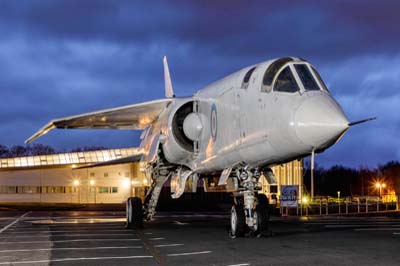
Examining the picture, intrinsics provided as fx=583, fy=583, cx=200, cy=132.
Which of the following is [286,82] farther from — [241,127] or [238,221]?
[238,221]

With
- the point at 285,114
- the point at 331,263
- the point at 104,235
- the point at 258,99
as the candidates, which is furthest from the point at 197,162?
the point at 331,263

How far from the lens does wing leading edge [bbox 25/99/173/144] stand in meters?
17.3

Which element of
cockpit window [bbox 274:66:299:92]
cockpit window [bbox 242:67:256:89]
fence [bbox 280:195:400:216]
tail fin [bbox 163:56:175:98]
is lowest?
fence [bbox 280:195:400:216]

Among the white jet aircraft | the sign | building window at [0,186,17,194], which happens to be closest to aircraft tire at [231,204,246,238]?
the white jet aircraft

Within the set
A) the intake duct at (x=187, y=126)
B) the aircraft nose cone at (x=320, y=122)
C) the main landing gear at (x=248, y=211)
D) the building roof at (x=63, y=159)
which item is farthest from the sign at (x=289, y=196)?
the building roof at (x=63, y=159)

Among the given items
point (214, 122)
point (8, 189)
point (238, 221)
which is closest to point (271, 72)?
point (214, 122)

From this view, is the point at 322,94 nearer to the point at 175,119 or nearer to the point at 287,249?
the point at 287,249

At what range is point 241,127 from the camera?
12.7m

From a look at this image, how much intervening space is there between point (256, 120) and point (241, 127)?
0.75 m

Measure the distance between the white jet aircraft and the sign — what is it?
937 centimetres

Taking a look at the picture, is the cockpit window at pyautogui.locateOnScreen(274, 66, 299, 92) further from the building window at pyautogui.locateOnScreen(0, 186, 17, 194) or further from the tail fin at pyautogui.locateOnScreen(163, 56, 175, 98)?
the building window at pyautogui.locateOnScreen(0, 186, 17, 194)

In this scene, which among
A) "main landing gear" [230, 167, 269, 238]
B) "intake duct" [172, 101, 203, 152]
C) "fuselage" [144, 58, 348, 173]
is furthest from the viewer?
"intake duct" [172, 101, 203, 152]

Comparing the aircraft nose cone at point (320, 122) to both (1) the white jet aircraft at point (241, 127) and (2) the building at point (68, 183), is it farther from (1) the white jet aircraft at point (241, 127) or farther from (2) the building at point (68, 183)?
(2) the building at point (68, 183)

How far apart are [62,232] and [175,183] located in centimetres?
360
